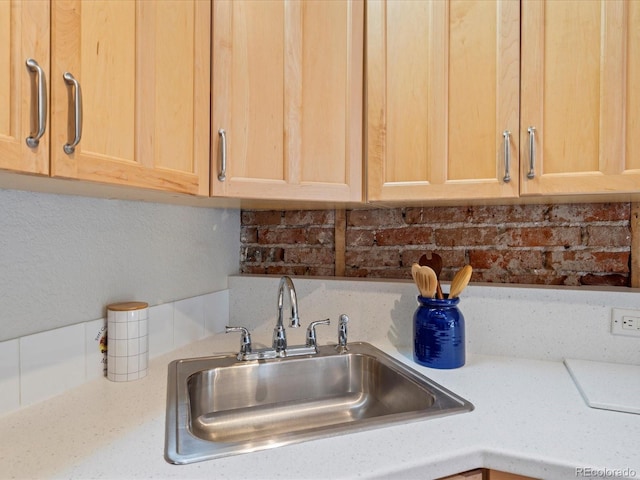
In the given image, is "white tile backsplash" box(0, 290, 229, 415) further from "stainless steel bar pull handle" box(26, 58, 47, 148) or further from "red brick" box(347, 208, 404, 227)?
"red brick" box(347, 208, 404, 227)

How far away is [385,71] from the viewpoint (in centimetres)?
122

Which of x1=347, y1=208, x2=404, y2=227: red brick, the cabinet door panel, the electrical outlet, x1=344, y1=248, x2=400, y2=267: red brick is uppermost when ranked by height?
the cabinet door panel

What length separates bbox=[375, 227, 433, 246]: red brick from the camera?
5.09 ft

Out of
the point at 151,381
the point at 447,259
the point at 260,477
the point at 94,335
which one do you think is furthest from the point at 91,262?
the point at 447,259

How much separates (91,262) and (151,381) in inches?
14.7

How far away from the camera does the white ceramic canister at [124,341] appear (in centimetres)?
110

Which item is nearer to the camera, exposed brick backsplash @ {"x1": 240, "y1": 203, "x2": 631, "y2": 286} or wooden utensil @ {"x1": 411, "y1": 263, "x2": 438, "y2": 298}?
wooden utensil @ {"x1": 411, "y1": 263, "x2": 438, "y2": 298}

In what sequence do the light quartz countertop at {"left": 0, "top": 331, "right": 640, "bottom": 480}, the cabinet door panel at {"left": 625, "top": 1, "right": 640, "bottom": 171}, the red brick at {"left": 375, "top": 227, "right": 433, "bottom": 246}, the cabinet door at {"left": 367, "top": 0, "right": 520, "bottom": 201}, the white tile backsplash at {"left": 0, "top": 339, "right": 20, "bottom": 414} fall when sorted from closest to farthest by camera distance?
the light quartz countertop at {"left": 0, "top": 331, "right": 640, "bottom": 480}
the white tile backsplash at {"left": 0, "top": 339, "right": 20, "bottom": 414}
the cabinet door panel at {"left": 625, "top": 1, "right": 640, "bottom": 171}
the cabinet door at {"left": 367, "top": 0, "right": 520, "bottom": 201}
the red brick at {"left": 375, "top": 227, "right": 433, "bottom": 246}

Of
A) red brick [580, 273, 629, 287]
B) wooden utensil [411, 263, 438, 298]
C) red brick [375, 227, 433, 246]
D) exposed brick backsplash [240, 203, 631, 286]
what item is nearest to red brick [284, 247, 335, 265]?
exposed brick backsplash [240, 203, 631, 286]

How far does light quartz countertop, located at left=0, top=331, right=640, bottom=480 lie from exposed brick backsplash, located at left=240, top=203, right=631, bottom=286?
1.71ft

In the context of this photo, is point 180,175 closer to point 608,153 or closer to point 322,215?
point 322,215

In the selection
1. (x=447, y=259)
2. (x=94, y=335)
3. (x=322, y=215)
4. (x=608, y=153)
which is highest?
(x=608, y=153)

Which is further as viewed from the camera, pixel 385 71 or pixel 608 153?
pixel 385 71

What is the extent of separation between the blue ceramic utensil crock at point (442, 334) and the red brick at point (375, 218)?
0.43 meters
